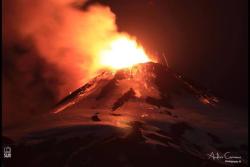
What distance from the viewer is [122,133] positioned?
175875mm

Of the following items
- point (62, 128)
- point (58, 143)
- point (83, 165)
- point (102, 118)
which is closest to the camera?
point (83, 165)

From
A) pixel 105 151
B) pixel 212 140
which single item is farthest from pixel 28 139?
pixel 212 140

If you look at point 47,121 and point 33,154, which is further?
point 47,121

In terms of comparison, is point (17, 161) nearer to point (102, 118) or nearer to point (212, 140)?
point (102, 118)

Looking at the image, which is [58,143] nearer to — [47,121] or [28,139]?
[28,139]

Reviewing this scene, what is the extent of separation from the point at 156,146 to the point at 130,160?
10355 millimetres

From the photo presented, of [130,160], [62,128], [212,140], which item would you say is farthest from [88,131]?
[212,140]

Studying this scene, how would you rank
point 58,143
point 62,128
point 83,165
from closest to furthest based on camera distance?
point 83,165 → point 58,143 → point 62,128

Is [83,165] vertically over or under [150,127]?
under

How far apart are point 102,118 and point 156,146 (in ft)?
102
